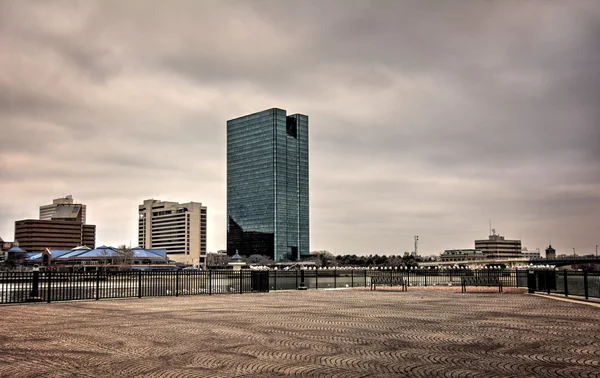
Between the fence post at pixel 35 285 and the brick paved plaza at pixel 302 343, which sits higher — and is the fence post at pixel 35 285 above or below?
above

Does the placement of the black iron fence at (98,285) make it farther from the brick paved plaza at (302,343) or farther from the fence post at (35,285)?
the brick paved plaza at (302,343)

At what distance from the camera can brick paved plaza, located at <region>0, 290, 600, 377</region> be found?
1019 centimetres

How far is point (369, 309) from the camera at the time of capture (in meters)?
22.9

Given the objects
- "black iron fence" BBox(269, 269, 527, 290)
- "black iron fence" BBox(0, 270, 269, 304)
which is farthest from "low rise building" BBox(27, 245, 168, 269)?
"black iron fence" BBox(0, 270, 269, 304)

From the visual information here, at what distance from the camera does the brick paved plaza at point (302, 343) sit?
1019cm

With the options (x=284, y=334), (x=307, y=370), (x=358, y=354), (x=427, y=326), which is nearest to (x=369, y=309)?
(x=427, y=326)

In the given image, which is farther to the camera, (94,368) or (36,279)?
(36,279)

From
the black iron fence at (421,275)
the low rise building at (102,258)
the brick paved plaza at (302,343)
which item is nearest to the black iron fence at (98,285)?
the black iron fence at (421,275)

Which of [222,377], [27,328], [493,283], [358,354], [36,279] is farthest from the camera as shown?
[493,283]

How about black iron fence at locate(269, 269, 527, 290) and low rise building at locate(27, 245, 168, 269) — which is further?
low rise building at locate(27, 245, 168, 269)

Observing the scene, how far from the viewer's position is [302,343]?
43.4ft

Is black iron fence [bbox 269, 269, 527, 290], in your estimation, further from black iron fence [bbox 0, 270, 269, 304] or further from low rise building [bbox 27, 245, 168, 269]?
low rise building [bbox 27, 245, 168, 269]

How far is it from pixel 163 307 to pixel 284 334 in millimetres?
11025

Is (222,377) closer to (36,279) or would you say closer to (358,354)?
(358,354)
